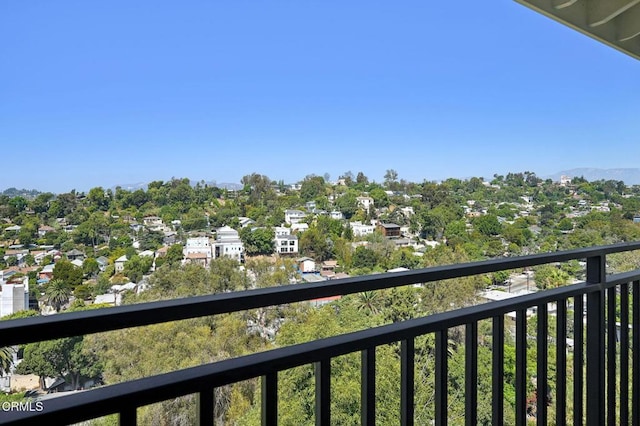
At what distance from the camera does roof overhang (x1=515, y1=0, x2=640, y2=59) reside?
1907mm

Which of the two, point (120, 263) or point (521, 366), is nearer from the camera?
point (521, 366)

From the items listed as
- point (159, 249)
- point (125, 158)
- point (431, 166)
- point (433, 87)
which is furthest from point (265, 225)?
point (433, 87)

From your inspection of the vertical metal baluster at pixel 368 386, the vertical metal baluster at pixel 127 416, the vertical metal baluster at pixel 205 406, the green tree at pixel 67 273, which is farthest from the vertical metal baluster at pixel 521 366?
the green tree at pixel 67 273

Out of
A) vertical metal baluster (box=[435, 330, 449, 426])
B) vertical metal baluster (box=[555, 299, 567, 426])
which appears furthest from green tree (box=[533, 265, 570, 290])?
vertical metal baluster (box=[435, 330, 449, 426])

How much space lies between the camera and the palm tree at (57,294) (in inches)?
106

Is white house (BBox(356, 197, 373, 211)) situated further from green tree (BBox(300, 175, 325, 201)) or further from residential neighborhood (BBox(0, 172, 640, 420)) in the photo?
green tree (BBox(300, 175, 325, 201))

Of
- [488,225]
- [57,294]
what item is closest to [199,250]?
[57,294]

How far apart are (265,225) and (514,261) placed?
4804 millimetres

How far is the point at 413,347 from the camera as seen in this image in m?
1.00

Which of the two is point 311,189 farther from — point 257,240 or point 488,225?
point 488,225

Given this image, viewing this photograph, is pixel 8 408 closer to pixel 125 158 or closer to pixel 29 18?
pixel 29 18

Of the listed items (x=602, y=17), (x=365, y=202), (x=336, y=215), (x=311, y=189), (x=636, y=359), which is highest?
(x=602, y=17)

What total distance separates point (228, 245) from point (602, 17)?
4160mm

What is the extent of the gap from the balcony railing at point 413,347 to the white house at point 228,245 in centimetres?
389
